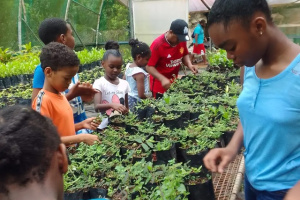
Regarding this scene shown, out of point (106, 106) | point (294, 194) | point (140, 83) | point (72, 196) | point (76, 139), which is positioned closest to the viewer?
point (294, 194)

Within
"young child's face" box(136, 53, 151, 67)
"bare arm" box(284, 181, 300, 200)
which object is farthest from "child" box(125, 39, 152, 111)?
"bare arm" box(284, 181, 300, 200)

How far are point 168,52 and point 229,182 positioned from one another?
226 centimetres

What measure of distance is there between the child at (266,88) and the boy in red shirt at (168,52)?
2470mm

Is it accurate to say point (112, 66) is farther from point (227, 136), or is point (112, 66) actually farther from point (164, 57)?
point (227, 136)

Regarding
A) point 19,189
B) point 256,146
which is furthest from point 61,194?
point 256,146

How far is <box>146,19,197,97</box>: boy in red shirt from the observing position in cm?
403

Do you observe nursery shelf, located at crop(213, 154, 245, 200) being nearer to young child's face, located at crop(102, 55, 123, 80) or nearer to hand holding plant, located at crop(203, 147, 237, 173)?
hand holding plant, located at crop(203, 147, 237, 173)

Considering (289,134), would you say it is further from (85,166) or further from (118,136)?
(118,136)

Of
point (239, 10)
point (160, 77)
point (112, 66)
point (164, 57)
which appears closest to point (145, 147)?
point (112, 66)

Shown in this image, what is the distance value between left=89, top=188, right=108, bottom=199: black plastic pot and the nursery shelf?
0.74 m

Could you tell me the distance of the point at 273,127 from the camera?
4.37ft

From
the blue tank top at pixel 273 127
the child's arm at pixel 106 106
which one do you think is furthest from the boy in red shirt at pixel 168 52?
the blue tank top at pixel 273 127

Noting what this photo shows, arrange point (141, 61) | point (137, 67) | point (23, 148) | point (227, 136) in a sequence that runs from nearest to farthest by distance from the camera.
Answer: point (23, 148), point (227, 136), point (137, 67), point (141, 61)

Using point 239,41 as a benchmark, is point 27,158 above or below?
below
